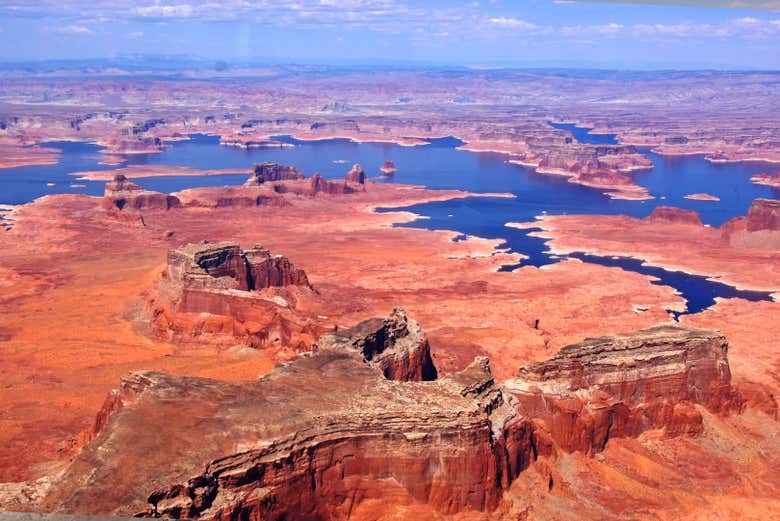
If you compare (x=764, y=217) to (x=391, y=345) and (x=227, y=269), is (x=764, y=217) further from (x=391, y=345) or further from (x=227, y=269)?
(x=391, y=345)

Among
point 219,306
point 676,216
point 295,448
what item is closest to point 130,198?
point 219,306

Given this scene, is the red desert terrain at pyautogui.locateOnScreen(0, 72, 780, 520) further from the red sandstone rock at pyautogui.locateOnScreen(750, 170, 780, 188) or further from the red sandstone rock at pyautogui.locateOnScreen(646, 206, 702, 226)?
the red sandstone rock at pyautogui.locateOnScreen(750, 170, 780, 188)

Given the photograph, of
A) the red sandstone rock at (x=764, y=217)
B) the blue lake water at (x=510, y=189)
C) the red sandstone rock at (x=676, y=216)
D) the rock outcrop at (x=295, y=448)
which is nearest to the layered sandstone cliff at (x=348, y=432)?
the rock outcrop at (x=295, y=448)

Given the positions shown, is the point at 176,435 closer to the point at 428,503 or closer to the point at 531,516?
the point at 428,503

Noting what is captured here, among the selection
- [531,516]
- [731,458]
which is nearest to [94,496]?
[531,516]

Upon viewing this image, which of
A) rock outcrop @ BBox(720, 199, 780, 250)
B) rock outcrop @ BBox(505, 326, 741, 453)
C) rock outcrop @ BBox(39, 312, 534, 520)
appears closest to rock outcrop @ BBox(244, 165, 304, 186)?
rock outcrop @ BBox(720, 199, 780, 250)

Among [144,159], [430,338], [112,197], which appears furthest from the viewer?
[144,159]
